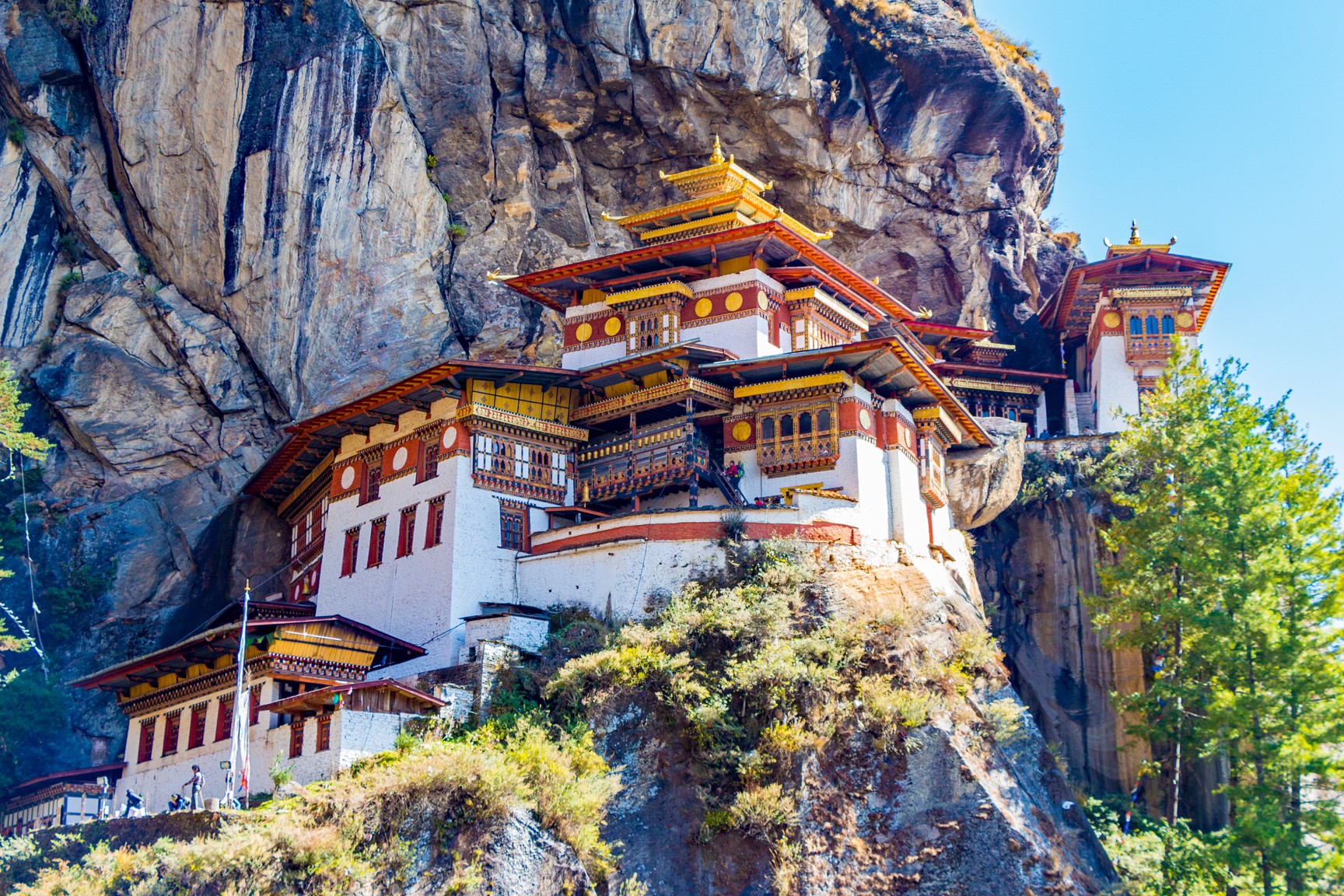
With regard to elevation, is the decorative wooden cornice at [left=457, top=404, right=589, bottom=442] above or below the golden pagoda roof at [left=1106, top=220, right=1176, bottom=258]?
below

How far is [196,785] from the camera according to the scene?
3391cm

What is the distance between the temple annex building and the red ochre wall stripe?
6 centimetres

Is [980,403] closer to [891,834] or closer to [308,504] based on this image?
[308,504]

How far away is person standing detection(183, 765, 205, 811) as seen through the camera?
33.2 m

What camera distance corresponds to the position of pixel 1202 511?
3219cm

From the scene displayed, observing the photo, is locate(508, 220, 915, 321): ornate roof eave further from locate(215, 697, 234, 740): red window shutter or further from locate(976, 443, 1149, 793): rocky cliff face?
locate(215, 697, 234, 740): red window shutter

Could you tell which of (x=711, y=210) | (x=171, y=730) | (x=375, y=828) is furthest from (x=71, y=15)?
(x=375, y=828)

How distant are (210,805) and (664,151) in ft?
112

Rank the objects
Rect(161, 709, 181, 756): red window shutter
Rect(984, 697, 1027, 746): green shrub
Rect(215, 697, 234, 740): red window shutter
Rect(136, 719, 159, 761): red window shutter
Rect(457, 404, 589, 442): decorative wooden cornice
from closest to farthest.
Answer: Rect(984, 697, 1027, 746): green shrub < Rect(215, 697, 234, 740): red window shutter < Rect(161, 709, 181, 756): red window shutter < Rect(136, 719, 159, 761): red window shutter < Rect(457, 404, 589, 442): decorative wooden cornice

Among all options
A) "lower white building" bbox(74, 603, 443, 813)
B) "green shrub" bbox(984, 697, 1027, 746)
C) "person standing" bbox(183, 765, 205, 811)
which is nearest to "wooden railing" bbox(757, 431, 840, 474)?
"green shrub" bbox(984, 697, 1027, 746)

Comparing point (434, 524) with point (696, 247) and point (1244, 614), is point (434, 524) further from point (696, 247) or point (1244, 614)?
point (1244, 614)

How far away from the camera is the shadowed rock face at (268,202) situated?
48.6 m

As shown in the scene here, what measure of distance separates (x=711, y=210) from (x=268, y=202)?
1561 centimetres

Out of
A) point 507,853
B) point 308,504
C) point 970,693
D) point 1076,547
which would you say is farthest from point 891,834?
point 308,504
